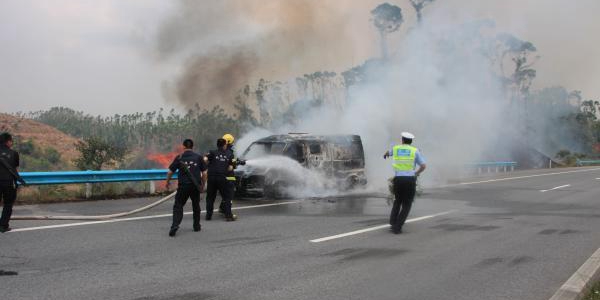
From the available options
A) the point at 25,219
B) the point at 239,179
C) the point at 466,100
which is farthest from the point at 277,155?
the point at 466,100

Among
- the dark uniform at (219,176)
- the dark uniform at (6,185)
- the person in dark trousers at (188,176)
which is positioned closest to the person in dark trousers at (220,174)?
the dark uniform at (219,176)

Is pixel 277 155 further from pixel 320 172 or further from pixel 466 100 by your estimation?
pixel 466 100

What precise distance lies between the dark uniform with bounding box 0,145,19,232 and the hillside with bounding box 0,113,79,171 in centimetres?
7748

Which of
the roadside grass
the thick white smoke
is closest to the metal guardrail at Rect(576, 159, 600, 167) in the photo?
the thick white smoke

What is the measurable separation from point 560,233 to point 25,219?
33.5 ft

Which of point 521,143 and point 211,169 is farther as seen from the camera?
point 521,143

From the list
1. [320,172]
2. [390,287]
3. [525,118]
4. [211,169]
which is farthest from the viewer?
[525,118]

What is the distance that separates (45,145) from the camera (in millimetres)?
82688

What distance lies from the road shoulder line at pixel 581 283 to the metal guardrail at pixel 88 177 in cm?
→ 1199

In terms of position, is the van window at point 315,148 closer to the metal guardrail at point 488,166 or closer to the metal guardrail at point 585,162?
the metal guardrail at point 488,166

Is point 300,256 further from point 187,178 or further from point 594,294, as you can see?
point 594,294

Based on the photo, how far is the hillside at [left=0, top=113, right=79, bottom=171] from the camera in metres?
83.1

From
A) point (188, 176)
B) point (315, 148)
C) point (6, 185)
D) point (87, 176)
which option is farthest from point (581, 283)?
point (87, 176)

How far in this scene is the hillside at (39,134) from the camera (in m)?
83.1
